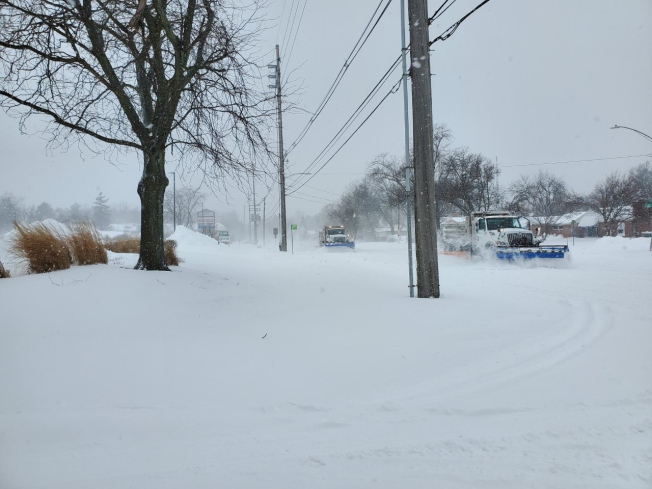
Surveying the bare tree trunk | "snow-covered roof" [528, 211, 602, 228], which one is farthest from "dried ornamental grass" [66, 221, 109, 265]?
"snow-covered roof" [528, 211, 602, 228]

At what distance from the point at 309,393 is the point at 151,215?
22.9ft

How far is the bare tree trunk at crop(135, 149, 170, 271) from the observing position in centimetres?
922

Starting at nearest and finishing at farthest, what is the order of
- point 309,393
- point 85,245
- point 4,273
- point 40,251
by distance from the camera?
point 309,393, point 4,273, point 40,251, point 85,245

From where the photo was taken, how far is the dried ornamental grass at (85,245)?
340 inches

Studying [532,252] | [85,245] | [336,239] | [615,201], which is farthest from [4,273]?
[615,201]

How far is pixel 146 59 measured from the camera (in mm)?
Answer: 8609

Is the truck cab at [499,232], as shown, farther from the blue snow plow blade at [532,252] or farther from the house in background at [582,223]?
the house in background at [582,223]

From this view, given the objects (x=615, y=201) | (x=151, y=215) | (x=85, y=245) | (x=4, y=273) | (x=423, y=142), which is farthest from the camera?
(x=615, y=201)

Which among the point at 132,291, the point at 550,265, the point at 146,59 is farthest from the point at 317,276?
the point at 550,265

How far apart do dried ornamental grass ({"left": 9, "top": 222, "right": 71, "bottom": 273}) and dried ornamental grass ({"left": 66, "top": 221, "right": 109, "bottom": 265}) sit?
36 cm

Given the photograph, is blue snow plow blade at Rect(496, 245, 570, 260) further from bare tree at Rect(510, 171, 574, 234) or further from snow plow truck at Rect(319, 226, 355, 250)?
bare tree at Rect(510, 171, 574, 234)

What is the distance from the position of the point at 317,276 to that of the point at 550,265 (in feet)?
36.6

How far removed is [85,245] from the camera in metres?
8.83

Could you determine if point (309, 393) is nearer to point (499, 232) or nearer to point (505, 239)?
point (505, 239)
